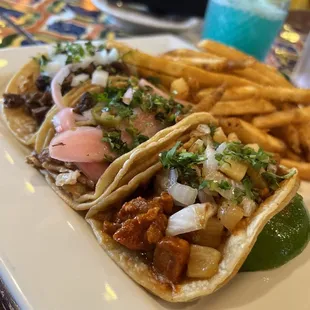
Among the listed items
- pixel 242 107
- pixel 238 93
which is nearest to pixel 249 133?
pixel 242 107

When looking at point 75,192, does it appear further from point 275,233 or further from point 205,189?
point 275,233

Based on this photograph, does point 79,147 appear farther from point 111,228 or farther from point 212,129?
point 212,129

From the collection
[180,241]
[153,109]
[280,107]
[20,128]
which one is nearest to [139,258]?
[180,241]

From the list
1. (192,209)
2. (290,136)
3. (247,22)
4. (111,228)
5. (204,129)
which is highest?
(247,22)

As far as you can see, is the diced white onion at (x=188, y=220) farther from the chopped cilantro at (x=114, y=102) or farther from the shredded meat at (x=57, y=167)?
the chopped cilantro at (x=114, y=102)

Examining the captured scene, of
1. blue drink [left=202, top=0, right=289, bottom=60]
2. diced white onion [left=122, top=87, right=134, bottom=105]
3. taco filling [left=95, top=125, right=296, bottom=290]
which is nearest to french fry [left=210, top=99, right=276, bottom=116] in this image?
diced white onion [left=122, top=87, right=134, bottom=105]

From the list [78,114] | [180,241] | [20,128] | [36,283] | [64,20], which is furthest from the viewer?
[64,20]

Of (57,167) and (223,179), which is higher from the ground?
(223,179)
